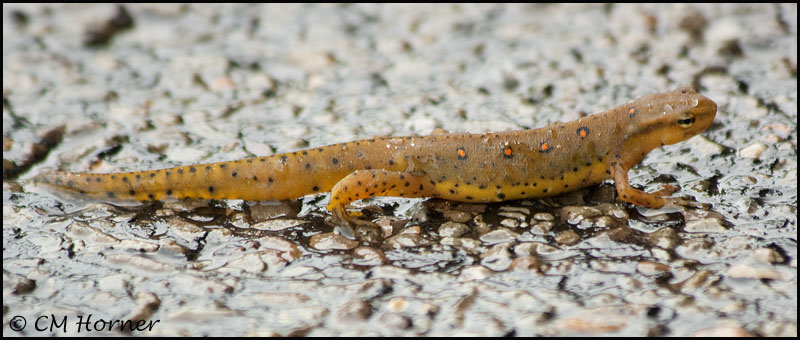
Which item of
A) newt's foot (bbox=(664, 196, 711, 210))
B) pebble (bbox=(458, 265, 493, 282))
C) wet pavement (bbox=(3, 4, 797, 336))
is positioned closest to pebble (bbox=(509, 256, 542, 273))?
wet pavement (bbox=(3, 4, 797, 336))

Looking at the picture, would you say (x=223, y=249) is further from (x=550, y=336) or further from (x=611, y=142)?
(x=611, y=142)

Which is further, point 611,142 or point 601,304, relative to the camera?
point 611,142

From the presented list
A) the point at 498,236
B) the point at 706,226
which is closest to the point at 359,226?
the point at 498,236

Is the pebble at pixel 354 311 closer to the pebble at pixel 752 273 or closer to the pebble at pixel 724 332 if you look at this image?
the pebble at pixel 724 332

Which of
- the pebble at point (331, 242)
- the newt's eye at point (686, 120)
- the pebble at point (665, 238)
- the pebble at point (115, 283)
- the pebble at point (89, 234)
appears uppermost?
the newt's eye at point (686, 120)

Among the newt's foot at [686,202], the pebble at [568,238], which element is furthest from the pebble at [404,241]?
the newt's foot at [686,202]

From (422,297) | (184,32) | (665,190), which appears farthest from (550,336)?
(184,32)
